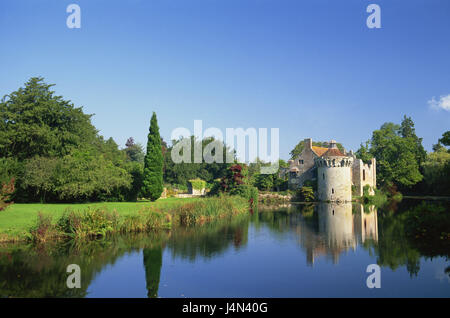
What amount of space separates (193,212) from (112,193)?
32.7ft

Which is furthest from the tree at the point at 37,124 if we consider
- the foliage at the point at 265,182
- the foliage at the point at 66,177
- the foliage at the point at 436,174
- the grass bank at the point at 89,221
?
the foliage at the point at 436,174

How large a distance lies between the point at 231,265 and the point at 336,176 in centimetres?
2900

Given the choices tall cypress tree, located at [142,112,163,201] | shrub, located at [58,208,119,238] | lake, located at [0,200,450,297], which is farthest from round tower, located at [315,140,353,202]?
shrub, located at [58,208,119,238]

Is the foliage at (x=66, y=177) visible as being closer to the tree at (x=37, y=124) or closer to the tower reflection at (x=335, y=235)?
the tree at (x=37, y=124)

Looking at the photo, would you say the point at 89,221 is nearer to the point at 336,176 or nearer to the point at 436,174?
the point at 336,176

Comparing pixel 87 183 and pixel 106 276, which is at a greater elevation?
pixel 87 183

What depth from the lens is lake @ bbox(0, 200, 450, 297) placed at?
8.55 meters

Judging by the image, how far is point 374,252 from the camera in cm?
A: 1262

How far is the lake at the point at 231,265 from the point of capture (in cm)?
855

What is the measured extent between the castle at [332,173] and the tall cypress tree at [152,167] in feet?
63.0
